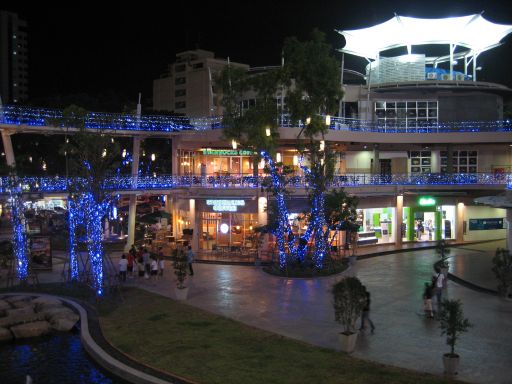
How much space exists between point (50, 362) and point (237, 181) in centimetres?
1788

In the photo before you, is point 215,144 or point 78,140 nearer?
point 78,140

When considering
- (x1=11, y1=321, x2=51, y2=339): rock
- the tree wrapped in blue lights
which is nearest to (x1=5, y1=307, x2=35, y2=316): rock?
(x1=11, y1=321, x2=51, y2=339): rock

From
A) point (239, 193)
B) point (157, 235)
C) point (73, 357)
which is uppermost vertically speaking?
point (239, 193)

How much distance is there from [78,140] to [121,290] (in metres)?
6.25

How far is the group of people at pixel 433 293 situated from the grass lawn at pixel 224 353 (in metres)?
4.89

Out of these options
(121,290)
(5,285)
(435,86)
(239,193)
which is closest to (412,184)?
(435,86)

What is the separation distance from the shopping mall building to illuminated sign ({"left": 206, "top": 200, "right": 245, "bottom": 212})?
0.20 ft

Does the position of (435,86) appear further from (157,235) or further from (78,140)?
(78,140)

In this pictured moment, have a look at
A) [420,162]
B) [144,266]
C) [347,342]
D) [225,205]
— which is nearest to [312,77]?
[225,205]

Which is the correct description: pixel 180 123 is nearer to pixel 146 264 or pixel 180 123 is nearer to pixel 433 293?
pixel 146 264

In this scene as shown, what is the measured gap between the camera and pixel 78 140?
71.1ft

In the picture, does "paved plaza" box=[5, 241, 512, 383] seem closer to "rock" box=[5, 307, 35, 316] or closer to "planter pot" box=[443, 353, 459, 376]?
"planter pot" box=[443, 353, 459, 376]

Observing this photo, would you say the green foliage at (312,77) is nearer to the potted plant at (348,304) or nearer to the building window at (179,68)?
the potted plant at (348,304)

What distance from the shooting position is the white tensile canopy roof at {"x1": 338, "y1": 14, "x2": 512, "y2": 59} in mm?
40812
